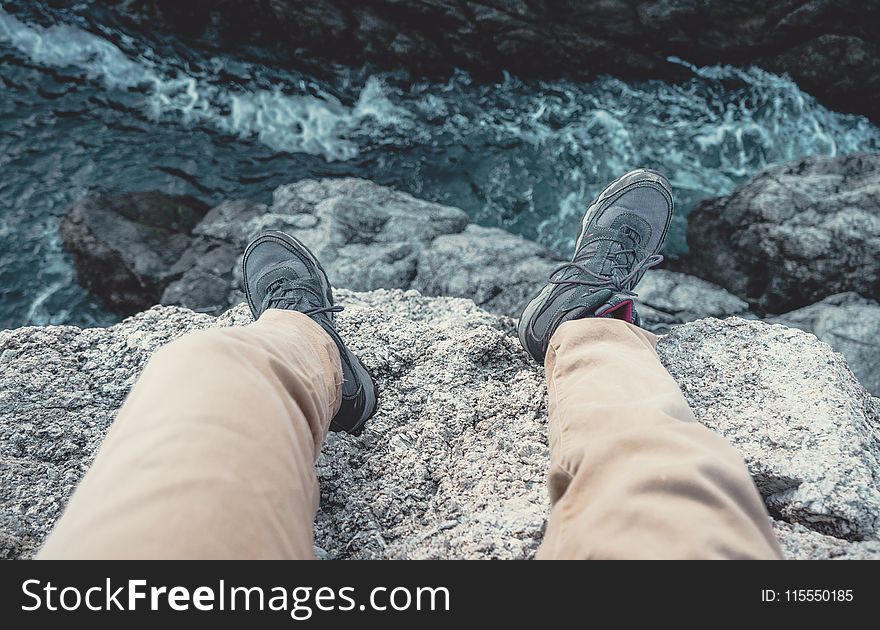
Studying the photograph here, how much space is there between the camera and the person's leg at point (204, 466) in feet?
3.80

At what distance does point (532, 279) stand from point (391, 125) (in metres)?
4.20

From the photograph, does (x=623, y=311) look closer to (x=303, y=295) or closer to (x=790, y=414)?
(x=790, y=414)

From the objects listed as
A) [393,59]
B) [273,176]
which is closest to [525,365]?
[273,176]

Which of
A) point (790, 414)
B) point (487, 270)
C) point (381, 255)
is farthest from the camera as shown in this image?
point (381, 255)

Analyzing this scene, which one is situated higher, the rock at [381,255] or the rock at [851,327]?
the rock at [851,327]

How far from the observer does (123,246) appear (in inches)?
235

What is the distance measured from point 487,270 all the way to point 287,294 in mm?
2209

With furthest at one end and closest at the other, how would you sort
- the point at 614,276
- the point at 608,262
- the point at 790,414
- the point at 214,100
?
1. the point at 214,100
2. the point at 608,262
3. the point at 614,276
4. the point at 790,414

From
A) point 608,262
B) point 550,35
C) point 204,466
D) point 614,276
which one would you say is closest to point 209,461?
point 204,466

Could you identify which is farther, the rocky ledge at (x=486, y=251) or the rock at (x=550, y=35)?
the rock at (x=550, y=35)

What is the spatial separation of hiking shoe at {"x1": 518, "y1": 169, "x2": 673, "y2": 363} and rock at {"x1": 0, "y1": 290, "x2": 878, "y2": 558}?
24 centimetres

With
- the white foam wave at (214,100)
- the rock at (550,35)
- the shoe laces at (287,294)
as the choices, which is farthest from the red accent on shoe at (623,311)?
the rock at (550,35)

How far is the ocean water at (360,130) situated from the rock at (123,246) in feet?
1.23

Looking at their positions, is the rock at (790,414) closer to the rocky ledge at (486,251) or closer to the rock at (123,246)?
the rocky ledge at (486,251)
